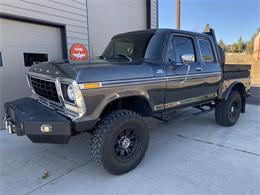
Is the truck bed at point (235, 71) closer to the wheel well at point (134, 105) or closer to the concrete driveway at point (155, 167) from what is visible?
the concrete driveway at point (155, 167)

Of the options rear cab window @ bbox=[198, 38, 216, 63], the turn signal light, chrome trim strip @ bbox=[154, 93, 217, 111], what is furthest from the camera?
rear cab window @ bbox=[198, 38, 216, 63]

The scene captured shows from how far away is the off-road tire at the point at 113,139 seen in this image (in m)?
2.70

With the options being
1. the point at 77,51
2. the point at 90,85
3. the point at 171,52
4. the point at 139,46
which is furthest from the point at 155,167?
the point at 77,51

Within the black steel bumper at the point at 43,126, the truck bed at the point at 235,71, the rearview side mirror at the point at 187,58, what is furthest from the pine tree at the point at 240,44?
the black steel bumper at the point at 43,126

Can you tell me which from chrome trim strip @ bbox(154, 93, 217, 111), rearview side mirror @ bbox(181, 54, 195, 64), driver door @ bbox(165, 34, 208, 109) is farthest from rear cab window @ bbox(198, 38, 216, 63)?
chrome trim strip @ bbox(154, 93, 217, 111)

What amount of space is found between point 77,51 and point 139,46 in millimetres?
3082

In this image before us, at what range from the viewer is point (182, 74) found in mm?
3646

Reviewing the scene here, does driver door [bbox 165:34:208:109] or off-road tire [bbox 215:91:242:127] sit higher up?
driver door [bbox 165:34:208:109]

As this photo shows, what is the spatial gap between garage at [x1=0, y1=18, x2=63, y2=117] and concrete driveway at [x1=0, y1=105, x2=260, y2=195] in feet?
3.90

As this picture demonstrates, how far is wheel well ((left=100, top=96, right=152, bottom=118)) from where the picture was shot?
3130 mm

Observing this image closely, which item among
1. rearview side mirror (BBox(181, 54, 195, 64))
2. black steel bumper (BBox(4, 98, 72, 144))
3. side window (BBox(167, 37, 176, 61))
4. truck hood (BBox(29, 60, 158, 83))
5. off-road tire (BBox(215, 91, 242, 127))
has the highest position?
side window (BBox(167, 37, 176, 61))

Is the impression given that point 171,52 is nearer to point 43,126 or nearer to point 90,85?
point 90,85

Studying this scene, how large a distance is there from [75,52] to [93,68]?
379cm

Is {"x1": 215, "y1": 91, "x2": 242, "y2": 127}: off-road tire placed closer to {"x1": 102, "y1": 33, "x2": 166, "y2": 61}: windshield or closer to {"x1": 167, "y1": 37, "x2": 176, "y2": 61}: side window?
{"x1": 167, "y1": 37, "x2": 176, "y2": 61}: side window
